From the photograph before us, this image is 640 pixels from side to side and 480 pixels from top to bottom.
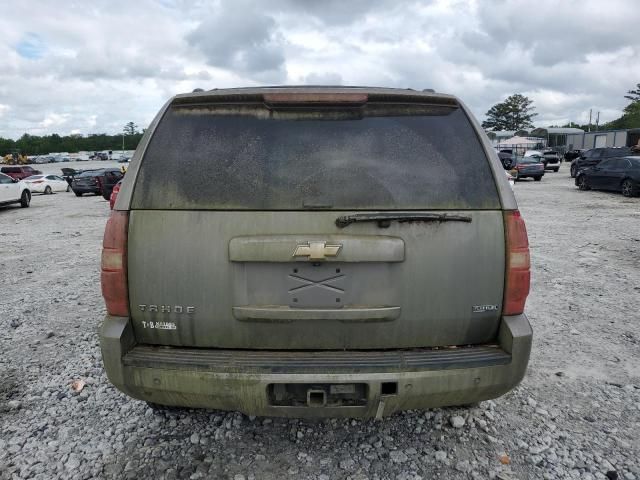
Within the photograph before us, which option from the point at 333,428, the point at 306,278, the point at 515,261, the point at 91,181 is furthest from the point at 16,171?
the point at 515,261

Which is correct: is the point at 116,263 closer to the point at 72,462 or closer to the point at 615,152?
the point at 72,462

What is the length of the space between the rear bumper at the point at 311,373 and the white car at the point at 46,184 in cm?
3176

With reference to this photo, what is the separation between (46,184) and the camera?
30078 millimetres

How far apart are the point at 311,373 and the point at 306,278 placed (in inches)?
17.3

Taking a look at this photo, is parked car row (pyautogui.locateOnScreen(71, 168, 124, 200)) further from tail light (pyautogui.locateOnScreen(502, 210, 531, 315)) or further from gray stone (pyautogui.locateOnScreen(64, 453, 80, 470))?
tail light (pyautogui.locateOnScreen(502, 210, 531, 315))

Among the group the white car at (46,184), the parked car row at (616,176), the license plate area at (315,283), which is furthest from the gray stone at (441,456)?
the white car at (46,184)

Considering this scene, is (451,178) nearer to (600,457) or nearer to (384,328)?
(384,328)

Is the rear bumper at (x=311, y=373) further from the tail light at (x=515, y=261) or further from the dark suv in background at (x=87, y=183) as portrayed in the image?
the dark suv in background at (x=87, y=183)

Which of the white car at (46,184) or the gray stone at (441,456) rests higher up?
the gray stone at (441,456)

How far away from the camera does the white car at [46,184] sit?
29.5 m

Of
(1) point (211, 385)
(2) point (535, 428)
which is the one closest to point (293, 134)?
(1) point (211, 385)

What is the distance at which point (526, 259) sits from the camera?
89.7 inches

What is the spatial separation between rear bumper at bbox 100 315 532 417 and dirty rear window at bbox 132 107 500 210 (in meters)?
0.70

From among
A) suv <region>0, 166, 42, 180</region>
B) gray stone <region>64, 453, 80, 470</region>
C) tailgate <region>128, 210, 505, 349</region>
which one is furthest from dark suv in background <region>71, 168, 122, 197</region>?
tailgate <region>128, 210, 505, 349</region>
